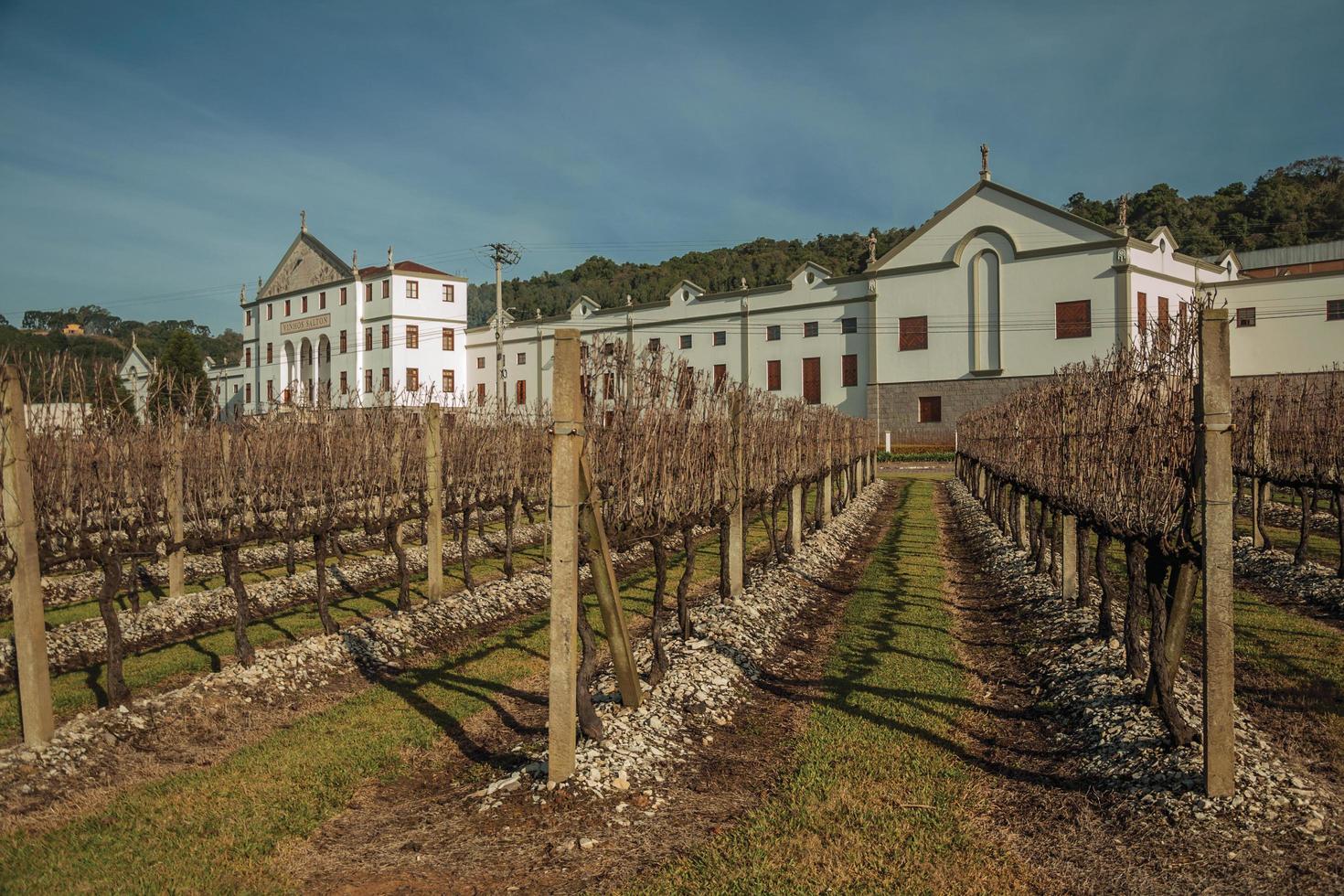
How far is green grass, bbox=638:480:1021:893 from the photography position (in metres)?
5.21

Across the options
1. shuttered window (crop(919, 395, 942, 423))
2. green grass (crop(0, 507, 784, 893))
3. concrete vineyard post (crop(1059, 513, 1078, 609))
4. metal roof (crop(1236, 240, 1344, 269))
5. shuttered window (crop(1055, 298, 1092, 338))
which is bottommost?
green grass (crop(0, 507, 784, 893))

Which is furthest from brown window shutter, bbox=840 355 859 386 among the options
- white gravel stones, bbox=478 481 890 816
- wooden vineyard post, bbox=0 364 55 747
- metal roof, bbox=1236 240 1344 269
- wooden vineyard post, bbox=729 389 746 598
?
wooden vineyard post, bbox=0 364 55 747

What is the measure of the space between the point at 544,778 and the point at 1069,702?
5.14 meters

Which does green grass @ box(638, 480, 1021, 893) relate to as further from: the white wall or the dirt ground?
the white wall

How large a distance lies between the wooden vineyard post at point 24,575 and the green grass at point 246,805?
4.98ft

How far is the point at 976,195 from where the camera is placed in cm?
4791

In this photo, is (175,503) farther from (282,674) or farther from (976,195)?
(976,195)

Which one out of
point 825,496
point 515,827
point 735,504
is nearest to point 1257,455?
point 825,496

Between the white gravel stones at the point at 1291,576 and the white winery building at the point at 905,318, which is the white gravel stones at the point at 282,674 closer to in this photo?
the white gravel stones at the point at 1291,576

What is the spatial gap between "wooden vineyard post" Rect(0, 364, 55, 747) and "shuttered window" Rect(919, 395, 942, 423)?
4697cm

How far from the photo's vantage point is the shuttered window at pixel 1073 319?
4453cm

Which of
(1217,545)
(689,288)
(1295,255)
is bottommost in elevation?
(1217,545)

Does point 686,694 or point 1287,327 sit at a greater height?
point 1287,327

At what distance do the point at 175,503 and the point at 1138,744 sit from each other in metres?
14.2
